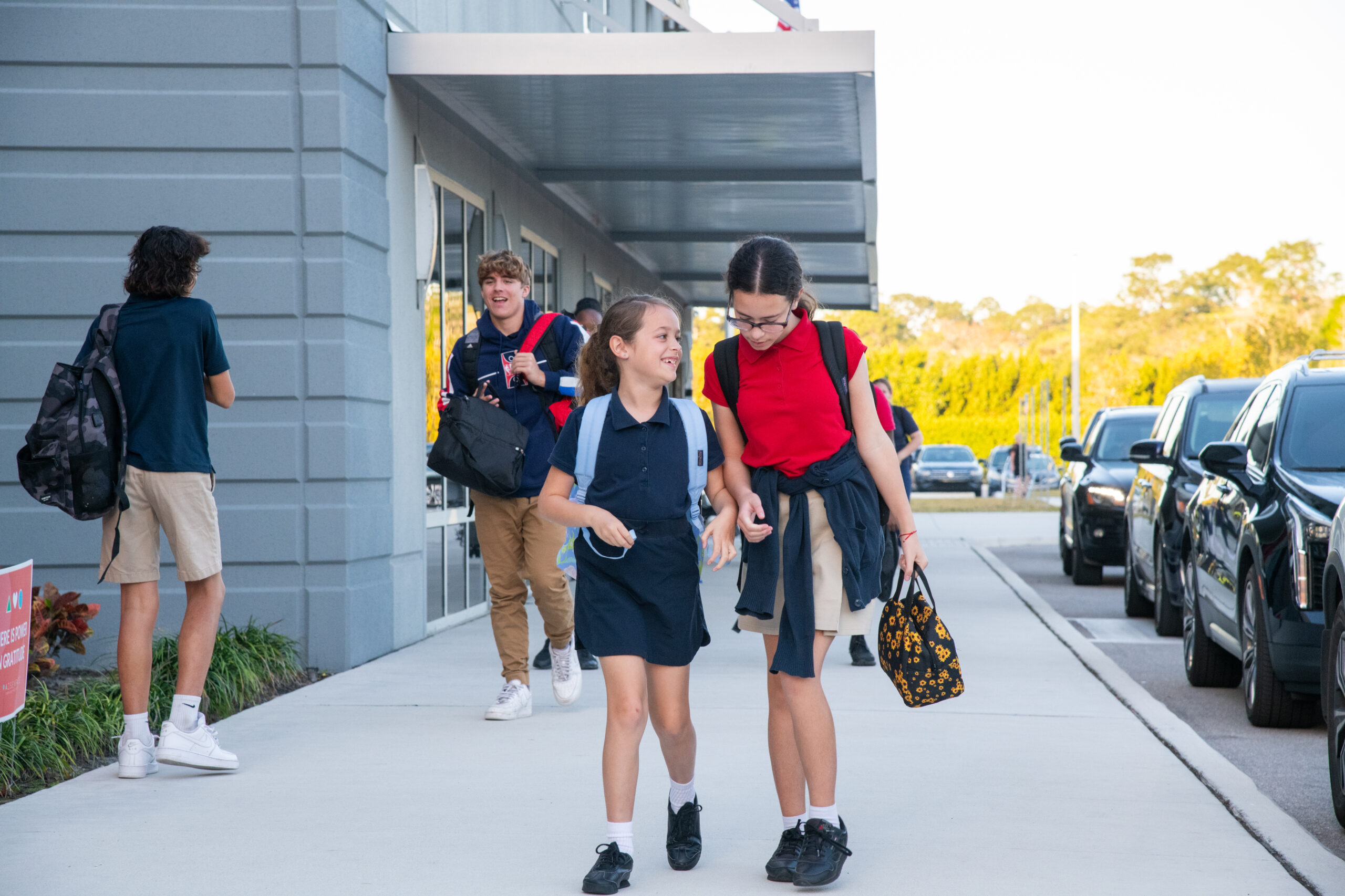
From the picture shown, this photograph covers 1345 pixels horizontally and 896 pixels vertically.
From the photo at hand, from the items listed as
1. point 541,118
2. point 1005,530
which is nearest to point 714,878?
point 541,118

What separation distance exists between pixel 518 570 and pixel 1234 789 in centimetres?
314

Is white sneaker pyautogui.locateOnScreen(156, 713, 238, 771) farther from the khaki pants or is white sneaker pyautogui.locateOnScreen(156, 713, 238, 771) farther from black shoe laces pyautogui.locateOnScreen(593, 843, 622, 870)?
black shoe laces pyautogui.locateOnScreen(593, 843, 622, 870)

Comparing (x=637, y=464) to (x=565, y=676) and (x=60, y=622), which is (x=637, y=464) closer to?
(x=565, y=676)

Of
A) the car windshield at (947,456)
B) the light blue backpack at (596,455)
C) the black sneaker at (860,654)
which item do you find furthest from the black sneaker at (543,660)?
the car windshield at (947,456)

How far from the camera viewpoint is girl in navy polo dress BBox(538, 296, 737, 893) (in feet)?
13.3

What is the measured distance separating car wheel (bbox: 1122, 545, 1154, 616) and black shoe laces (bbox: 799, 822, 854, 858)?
785 centimetres

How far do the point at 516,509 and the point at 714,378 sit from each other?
8.44 ft

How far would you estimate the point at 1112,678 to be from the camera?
7977mm

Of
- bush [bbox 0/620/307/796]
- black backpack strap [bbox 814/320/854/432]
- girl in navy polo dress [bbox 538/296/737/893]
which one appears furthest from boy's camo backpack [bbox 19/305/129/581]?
black backpack strap [bbox 814/320/854/432]

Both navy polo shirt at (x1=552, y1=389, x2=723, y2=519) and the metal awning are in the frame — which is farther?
the metal awning

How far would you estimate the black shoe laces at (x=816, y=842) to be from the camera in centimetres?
405

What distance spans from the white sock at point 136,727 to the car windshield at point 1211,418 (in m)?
7.07

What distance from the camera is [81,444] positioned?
17.4 feet

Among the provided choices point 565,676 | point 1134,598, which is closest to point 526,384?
point 565,676
